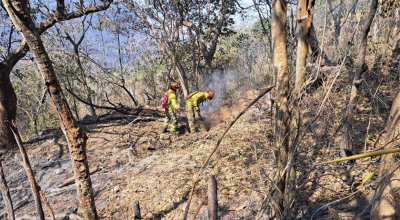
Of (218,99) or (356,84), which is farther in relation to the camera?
(218,99)

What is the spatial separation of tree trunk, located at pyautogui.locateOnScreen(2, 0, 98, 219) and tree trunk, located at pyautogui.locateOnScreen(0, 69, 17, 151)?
6362 mm

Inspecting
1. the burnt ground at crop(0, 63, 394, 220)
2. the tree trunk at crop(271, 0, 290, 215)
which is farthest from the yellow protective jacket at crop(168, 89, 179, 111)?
the tree trunk at crop(271, 0, 290, 215)

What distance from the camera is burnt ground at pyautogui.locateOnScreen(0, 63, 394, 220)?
137 inches

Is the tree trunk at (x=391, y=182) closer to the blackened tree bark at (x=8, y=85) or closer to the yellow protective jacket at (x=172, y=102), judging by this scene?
the yellow protective jacket at (x=172, y=102)

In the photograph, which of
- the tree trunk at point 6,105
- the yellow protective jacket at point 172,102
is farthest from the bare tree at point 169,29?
the tree trunk at point 6,105

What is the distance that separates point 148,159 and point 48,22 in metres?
4.68

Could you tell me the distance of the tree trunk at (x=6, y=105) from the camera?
7102 millimetres

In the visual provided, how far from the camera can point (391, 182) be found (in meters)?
1.67

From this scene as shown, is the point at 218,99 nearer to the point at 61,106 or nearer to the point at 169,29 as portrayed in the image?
the point at 169,29

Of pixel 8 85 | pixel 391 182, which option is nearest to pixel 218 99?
pixel 8 85

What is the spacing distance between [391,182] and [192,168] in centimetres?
453

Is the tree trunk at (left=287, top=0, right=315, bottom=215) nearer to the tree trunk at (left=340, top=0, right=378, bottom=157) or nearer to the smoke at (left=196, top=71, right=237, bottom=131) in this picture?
the tree trunk at (left=340, top=0, right=378, bottom=157)

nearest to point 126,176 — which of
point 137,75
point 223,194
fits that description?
point 223,194

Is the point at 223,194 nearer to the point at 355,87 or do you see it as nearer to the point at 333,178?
the point at 333,178
